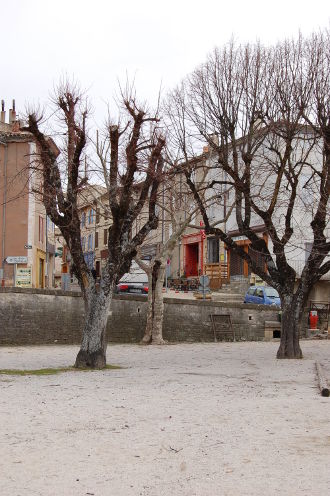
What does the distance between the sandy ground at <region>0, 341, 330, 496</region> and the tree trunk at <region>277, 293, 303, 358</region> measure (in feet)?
13.7

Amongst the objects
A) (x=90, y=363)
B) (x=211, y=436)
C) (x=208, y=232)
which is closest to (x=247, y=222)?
(x=208, y=232)

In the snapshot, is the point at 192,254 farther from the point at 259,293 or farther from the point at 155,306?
the point at 155,306

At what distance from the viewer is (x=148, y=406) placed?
1143cm

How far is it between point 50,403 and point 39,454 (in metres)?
3.85

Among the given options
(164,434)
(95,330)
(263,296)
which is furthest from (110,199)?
(263,296)

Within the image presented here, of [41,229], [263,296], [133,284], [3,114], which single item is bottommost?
[263,296]

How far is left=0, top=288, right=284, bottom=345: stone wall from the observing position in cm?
2602

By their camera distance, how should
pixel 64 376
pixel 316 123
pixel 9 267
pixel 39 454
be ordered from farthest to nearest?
pixel 9 267, pixel 316 123, pixel 64 376, pixel 39 454

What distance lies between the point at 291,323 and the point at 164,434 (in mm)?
12651

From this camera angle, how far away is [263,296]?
116ft

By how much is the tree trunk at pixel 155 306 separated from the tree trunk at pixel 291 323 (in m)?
6.78

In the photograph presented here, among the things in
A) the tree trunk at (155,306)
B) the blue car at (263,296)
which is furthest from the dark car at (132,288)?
the tree trunk at (155,306)

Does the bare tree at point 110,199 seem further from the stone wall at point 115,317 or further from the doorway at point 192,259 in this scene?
the doorway at point 192,259

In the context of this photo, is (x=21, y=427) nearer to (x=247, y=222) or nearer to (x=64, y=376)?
(x=64, y=376)
